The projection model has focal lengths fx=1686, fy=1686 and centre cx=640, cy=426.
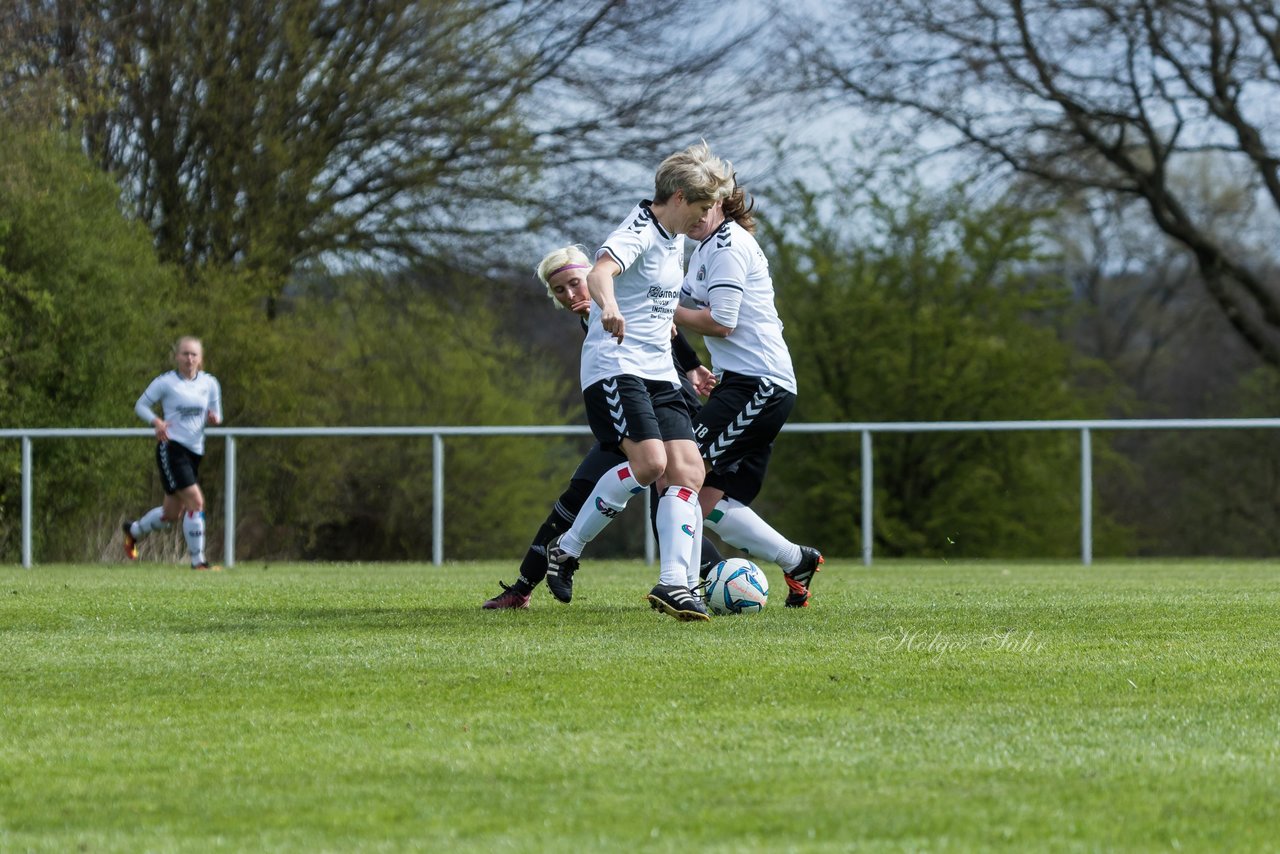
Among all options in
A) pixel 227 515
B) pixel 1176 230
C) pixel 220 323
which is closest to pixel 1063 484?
pixel 1176 230

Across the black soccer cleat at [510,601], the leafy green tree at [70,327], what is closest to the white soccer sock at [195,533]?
the leafy green tree at [70,327]

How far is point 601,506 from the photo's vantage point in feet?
23.0

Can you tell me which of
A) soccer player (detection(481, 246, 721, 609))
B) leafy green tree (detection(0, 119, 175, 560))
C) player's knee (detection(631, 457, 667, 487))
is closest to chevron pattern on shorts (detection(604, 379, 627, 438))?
player's knee (detection(631, 457, 667, 487))

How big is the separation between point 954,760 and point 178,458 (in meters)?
10.5

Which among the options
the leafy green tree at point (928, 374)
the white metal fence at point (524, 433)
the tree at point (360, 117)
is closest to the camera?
the white metal fence at point (524, 433)

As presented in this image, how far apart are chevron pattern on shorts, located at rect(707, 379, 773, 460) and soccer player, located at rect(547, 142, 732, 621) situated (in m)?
0.54

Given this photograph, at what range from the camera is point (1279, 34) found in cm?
2322

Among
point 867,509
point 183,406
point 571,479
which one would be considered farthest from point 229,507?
point 571,479

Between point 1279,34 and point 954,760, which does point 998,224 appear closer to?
point 1279,34

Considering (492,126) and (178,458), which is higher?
(492,126)

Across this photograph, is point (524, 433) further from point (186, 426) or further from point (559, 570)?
point (559, 570)

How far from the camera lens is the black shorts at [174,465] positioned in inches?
509

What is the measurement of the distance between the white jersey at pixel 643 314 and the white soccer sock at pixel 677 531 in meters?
0.47

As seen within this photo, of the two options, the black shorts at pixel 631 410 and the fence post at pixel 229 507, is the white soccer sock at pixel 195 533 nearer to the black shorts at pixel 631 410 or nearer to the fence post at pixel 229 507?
the fence post at pixel 229 507
